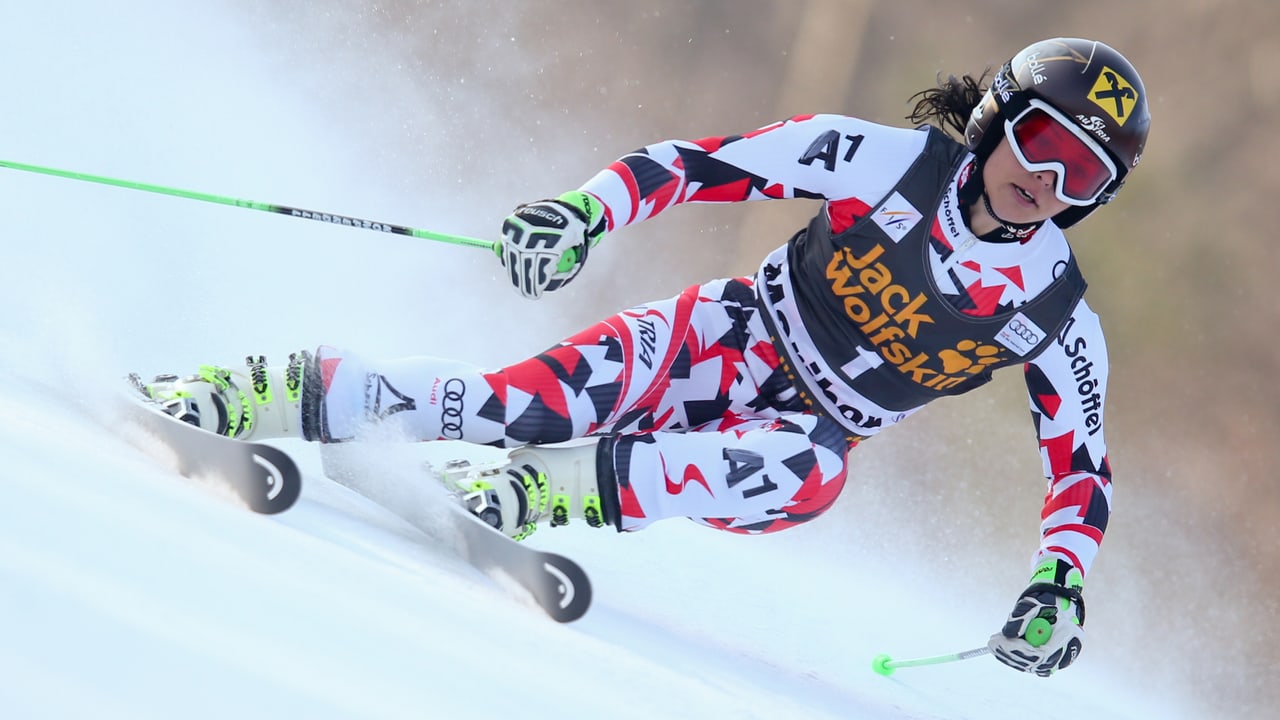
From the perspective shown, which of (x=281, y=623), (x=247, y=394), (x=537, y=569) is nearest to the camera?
(x=281, y=623)

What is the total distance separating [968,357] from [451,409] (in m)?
1.03

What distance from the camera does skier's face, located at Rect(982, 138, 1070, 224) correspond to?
7.00 feet

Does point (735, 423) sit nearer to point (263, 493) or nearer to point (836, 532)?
point (263, 493)

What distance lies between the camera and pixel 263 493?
4.70 ft

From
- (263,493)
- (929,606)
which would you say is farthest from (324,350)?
(929,606)

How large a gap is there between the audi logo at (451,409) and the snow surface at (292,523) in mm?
120

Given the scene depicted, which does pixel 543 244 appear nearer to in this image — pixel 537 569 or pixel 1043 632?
pixel 537 569

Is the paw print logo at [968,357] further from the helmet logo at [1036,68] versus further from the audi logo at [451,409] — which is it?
the audi logo at [451,409]

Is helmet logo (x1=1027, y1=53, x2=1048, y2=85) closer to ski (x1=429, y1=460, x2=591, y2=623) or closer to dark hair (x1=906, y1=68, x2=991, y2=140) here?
dark hair (x1=906, y1=68, x2=991, y2=140)

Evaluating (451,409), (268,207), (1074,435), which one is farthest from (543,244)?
(1074,435)

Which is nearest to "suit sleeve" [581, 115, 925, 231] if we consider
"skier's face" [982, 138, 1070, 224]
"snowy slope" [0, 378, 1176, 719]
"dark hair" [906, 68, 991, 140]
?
"skier's face" [982, 138, 1070, 224]

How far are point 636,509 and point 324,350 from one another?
1.98 feet

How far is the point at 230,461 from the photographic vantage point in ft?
4.84

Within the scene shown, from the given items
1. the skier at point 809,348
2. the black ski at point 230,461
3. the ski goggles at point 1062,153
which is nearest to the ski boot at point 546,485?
the skier at point 809,348
